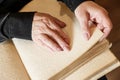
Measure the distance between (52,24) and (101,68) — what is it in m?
0.19

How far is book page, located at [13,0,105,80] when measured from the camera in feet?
2.14

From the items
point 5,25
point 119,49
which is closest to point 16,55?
point 5,25

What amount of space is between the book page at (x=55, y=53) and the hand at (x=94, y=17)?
0.02 meters

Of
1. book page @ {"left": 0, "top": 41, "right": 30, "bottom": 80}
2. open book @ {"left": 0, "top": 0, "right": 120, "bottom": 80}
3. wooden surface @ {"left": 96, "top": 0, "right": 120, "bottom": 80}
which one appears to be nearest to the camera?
open book @ {"left": 0, "top": 0, "right": 120, "bottom": 80}

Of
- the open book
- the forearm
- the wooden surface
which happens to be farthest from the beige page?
the wooden surface

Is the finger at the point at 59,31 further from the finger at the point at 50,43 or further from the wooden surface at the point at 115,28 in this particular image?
the wooden surface at the point at 115,28

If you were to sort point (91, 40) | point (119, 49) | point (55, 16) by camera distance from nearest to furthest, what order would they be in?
point (91, 40) < point (55, 16) < point (119, 49)

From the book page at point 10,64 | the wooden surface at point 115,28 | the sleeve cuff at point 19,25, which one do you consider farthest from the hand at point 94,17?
the wooden surface at point 115,28

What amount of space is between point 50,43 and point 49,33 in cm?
3

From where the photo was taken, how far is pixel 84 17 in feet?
2.28

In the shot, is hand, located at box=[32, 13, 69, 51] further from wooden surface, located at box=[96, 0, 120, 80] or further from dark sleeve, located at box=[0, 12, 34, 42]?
wooden surface, located at box=[96, 0, 120, 80]

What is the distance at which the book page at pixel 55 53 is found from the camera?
0.65 meters

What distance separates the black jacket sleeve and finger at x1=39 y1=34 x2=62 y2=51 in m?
0.06

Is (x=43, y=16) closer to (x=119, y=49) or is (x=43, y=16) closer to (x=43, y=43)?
(x=43, y=43)
